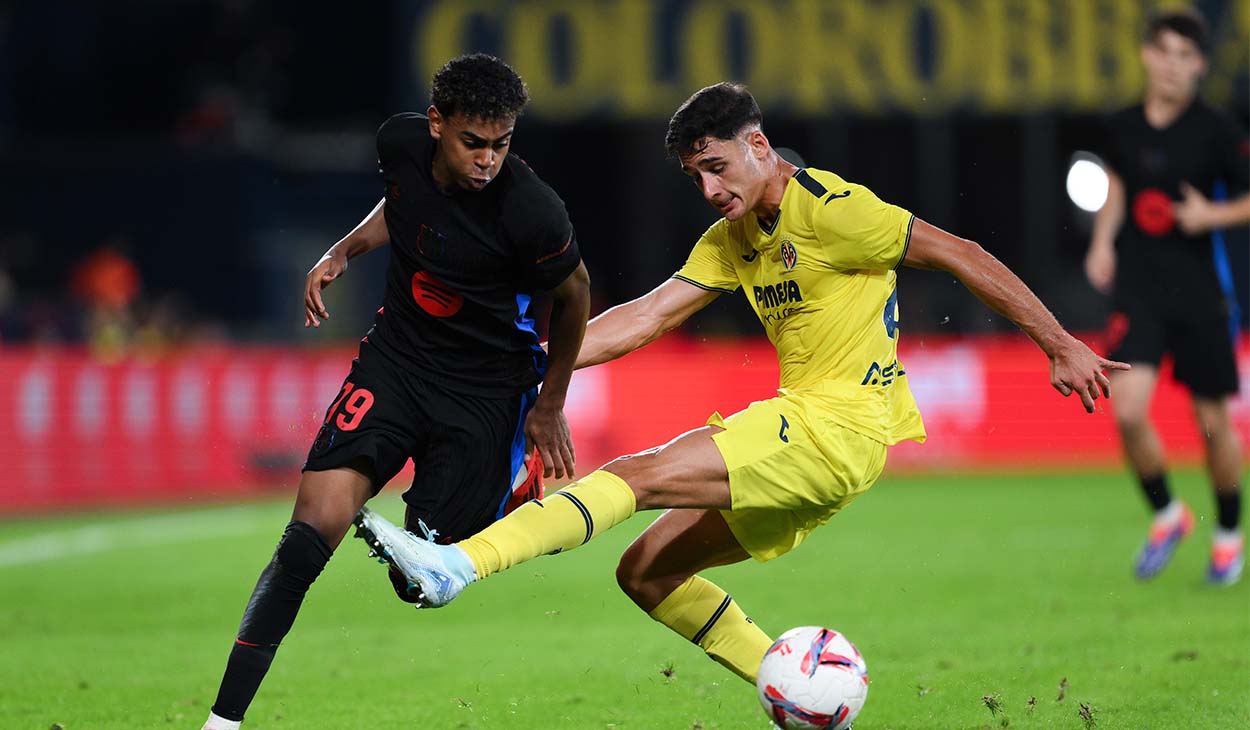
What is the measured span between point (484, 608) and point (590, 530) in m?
4.45

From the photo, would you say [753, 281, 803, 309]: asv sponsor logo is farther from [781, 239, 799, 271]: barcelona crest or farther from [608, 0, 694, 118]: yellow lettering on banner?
[608, 0, 694, 118]: yellow lettering on banner

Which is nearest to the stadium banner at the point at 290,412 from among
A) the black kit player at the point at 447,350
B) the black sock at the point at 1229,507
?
the black sock at the point at 1229,507

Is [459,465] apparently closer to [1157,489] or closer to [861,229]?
[861,229]

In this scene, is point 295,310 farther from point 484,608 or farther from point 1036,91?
point 484,608

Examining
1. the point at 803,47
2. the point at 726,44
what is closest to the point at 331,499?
the point at 726,44

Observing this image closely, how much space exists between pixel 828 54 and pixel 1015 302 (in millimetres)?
14597

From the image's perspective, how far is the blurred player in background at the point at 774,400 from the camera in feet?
17.1

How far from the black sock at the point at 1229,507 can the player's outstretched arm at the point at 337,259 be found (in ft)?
17.6

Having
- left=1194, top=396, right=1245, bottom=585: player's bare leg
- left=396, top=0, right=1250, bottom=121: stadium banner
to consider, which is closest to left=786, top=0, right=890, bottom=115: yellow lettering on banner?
left=396, top=0, right=1250, bottom=121: stadium banner

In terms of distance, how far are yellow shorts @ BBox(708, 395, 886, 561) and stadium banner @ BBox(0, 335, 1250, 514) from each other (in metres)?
8.61

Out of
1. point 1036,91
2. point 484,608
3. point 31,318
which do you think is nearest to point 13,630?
point 484,608

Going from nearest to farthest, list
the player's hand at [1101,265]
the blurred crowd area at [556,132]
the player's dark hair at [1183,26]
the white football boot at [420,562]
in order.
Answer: the white football boot at [420,562], the player's dark hair at [1183,26], the player's hand at [1101,265], the blurred crowd area at [556,132]

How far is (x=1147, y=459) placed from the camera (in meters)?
9.06

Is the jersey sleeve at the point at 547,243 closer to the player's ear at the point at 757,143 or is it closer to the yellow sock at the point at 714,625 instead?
the player's ear at the point at 757,143
